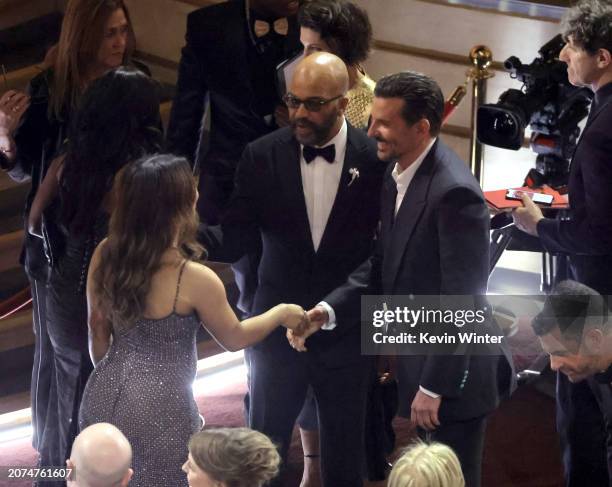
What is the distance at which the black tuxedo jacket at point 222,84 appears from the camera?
12.5 feet

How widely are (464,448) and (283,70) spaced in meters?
1.30

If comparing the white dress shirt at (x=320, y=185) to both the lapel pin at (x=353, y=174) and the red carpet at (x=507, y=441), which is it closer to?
the lapel pin at (x=353, y=174)

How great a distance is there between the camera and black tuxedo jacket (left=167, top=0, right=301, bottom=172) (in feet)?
12.5

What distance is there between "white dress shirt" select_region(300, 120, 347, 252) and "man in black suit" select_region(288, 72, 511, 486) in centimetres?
15

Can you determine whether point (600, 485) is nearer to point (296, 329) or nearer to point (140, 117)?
point (296, 329)

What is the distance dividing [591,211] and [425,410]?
80cm

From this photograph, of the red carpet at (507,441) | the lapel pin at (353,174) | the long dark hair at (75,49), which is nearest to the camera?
the lapel pin at (353,174)

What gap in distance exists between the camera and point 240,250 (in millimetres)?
3449

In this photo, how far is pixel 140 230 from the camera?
294cm

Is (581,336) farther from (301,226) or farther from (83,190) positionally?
(83,190)

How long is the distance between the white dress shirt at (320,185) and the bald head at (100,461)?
89 cm

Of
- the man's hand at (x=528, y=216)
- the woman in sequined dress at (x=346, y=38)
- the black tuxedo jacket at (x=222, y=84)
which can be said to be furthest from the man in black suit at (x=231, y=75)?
the man's hand at (x=528, y=216)

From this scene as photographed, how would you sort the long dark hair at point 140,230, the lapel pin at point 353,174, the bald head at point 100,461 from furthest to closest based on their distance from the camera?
the lapel pin at point 353,174
the long dark hair at point 140,230
the bald head at point 100,461
